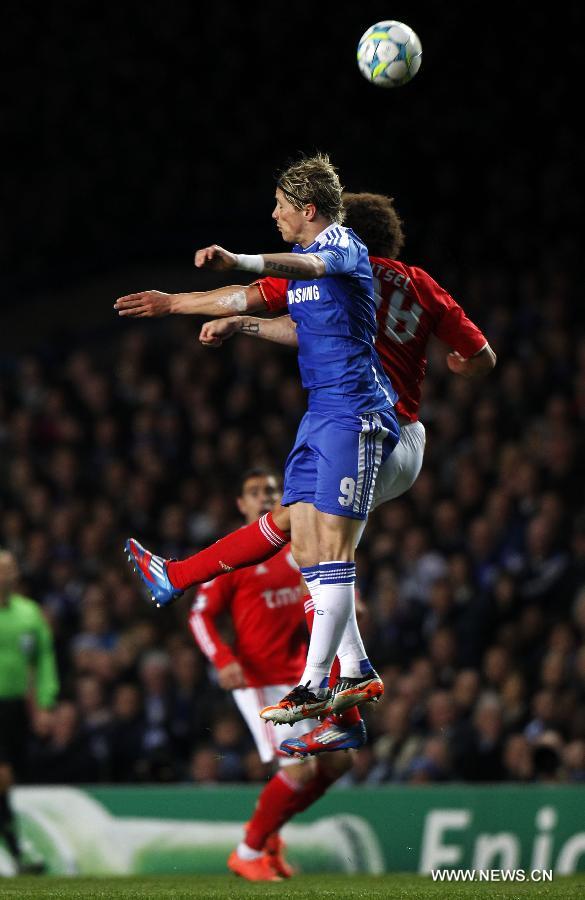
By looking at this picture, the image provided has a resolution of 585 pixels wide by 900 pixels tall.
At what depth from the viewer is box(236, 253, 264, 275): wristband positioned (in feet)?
17.7

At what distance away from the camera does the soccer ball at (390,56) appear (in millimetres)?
6488

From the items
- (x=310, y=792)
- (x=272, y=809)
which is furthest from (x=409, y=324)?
(x=272, y=809)

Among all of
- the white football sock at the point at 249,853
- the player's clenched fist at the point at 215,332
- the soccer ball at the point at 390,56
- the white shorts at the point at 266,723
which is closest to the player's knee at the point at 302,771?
the white shorts at the point at 266,723

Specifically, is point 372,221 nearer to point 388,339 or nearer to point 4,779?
point 388,339

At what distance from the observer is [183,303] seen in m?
5.61

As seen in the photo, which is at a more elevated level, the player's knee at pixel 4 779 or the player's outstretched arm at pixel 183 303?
the player's outstretched arm at pixel 183 303

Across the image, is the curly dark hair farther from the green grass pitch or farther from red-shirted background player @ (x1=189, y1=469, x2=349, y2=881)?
the green grass pitch

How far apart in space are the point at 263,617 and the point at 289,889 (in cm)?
196

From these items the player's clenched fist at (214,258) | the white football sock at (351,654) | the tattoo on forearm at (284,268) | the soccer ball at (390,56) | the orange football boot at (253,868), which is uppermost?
the soccer ball at (390,56)

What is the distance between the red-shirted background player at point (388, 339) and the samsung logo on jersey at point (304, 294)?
0.33ft

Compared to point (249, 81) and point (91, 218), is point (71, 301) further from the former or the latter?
point (249, 81)

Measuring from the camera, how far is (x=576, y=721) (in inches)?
380

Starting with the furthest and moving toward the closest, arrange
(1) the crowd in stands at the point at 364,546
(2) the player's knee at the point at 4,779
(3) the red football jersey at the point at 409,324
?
1. (1) the crowd in stands at the point at 364,546
2. (2) the player's knee at the point at 4,779
3. (3) the red football jersey at the point at 409,324

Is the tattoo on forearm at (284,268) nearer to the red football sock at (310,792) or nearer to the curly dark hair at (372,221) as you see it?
the curly dark hair at (372,221)
